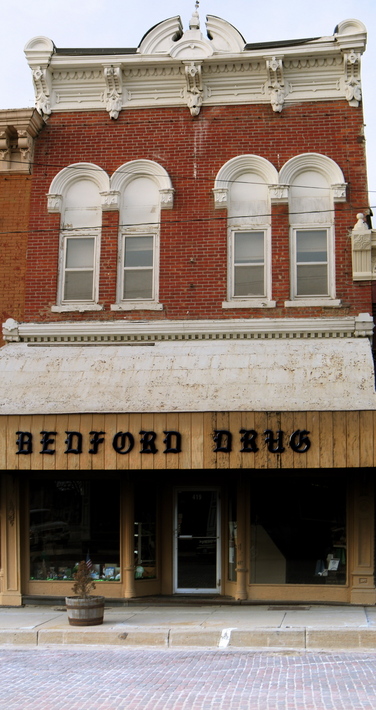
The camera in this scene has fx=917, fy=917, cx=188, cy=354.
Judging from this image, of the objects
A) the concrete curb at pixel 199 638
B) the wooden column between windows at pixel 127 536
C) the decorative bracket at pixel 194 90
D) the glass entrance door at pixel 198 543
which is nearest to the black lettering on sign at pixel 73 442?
the wooden column between windows at pixel 127 536

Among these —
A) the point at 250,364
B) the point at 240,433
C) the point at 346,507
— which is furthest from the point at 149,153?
the point at 346,507

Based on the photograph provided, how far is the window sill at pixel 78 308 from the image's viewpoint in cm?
1642

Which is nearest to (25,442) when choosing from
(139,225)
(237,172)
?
(139,225)

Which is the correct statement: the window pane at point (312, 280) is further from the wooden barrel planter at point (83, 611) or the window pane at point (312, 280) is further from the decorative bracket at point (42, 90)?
the wooden barrel planter at point (83, 611)

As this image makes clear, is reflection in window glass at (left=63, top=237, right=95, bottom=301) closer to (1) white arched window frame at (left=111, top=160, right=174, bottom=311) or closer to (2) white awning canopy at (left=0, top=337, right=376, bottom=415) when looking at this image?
(1) white arched window frame at (left=111, top=160, right=174, bottom=311)

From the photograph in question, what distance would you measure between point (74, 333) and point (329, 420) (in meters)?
5.13

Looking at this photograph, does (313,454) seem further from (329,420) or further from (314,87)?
(314,87)

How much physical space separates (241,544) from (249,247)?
17.2 feet

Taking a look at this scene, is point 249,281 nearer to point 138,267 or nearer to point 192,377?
point 138,267

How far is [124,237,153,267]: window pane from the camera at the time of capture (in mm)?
16703

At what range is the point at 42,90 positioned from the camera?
17.3m

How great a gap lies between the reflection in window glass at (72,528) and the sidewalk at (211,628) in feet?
4.00

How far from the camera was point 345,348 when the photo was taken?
50.2 feet

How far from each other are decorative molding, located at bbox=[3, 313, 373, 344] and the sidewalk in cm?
457
